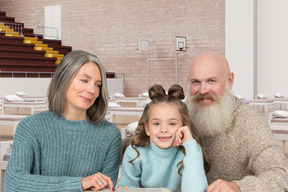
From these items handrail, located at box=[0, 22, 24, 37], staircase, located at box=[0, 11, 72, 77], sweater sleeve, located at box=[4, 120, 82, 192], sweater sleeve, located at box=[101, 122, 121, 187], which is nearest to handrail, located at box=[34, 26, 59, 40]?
staircase, located at box=[0, 11, 72, 77]

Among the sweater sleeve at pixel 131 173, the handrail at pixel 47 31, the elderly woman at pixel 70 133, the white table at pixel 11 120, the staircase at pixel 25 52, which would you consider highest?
the handrail at pixel 47 31

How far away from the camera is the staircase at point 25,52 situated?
14.3m

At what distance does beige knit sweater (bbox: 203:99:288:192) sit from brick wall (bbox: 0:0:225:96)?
1288 centimetres

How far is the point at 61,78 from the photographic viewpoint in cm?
183

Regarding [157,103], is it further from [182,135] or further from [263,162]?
[263,162]

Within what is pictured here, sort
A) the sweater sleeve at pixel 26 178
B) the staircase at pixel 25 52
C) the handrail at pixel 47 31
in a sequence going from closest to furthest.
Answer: the sweater sleeve at pixel 26 178
the staircase at pixel 25 52
the handrail at pixel 47 31

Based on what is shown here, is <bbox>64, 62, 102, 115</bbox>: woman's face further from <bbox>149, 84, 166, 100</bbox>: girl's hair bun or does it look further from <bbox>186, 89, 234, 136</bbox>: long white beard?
<bbox>186, 89, 234, 136</bbox>: long white beard

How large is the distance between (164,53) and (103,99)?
13.7 m

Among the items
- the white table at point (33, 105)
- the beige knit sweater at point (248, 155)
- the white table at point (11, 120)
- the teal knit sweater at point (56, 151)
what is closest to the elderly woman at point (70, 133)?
the teal knit sweater at point (56, 151)

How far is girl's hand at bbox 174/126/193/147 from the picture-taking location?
170 cm

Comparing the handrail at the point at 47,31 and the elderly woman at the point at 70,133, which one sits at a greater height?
the handrail at the point at 47,31

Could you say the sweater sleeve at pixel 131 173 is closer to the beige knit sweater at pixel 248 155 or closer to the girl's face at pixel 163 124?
the girl's face at pixel 163 124

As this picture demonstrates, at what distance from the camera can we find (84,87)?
1.83 m

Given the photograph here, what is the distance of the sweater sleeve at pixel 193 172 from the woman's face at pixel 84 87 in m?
0.49
